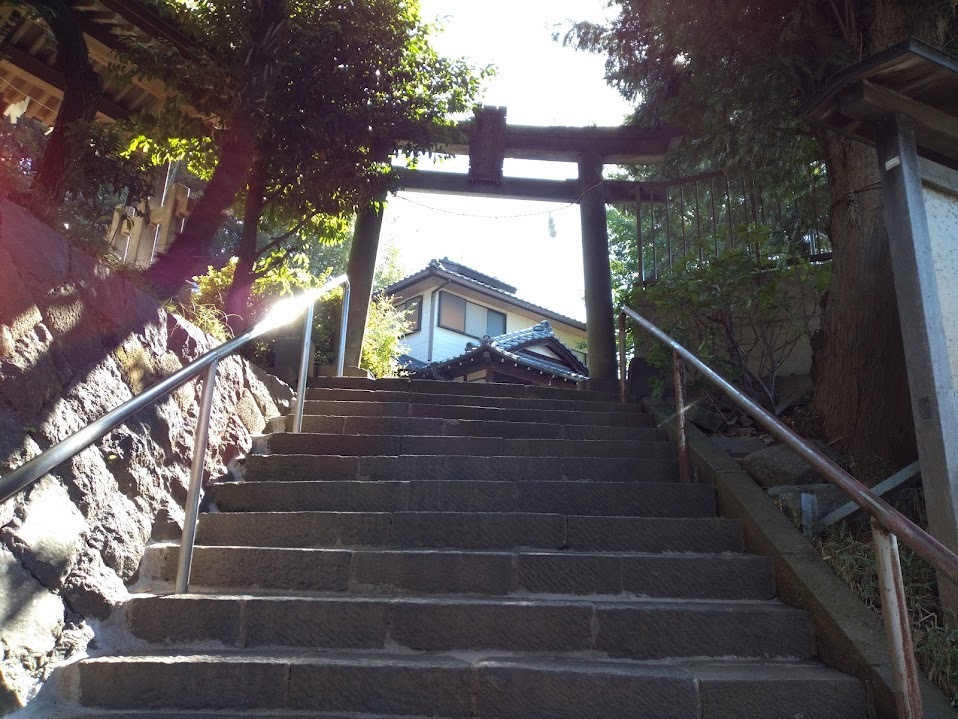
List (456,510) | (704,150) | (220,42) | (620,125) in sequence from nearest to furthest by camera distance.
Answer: (456,510) → (220,42) → (704,150) → (620,125)

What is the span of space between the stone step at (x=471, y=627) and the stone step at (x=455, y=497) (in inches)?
34.0

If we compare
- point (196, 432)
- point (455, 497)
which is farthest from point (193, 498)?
point (455, 497)

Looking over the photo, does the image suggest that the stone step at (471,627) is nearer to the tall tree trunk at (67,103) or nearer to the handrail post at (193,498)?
the handrail post at (193,498)

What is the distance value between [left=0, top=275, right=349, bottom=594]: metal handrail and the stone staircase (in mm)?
215

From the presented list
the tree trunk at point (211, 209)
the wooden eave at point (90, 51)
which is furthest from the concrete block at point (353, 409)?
the wooden eave at point (90, 51)

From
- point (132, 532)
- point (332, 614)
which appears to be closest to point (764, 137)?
point (332, 614)

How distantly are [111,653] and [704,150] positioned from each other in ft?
18.4

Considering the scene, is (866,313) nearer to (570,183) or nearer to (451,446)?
(451,446)

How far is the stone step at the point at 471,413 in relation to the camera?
4773 millimetres

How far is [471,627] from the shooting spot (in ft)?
8.33

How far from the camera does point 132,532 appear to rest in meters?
2.88

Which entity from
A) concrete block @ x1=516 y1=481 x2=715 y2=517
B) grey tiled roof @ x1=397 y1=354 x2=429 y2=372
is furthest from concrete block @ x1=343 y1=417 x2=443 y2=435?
grey tiled roof @ x1=397 y1=354 x2=429 y2=372

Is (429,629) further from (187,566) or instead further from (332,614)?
(187,566)

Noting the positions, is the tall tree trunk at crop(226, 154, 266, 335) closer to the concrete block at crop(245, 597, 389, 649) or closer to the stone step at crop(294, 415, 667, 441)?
the stone step at crop(294, 415, 667, 441)
